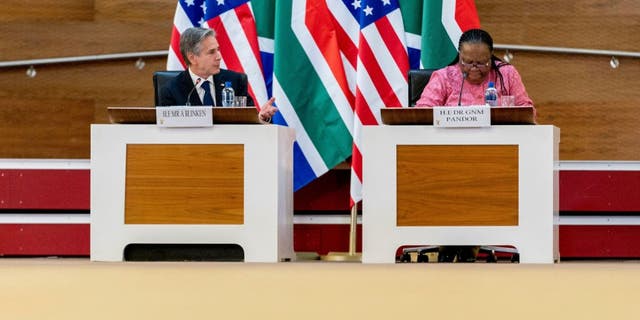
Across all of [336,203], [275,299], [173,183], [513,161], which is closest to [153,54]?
[336,203]

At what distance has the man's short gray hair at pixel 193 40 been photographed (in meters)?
5.98

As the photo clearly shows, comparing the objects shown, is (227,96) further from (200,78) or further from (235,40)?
(235,40)

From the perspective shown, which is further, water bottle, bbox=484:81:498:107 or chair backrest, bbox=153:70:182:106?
chair backrest, bbox=153:70:182:106

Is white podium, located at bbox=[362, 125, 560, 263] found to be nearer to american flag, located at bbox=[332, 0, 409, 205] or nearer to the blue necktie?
the blue necktie

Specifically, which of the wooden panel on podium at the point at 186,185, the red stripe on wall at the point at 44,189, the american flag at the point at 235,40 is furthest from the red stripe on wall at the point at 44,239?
the wooden panel on podium at the point at 186,185

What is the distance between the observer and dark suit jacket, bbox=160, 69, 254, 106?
19.4 feet

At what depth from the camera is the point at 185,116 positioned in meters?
5.45

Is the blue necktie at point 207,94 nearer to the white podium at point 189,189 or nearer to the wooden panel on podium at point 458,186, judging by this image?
the white podium at point 189,189

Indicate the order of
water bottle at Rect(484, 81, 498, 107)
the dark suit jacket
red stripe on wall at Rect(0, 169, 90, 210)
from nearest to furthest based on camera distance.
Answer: water bottle at Rect(484, 81, 498, 107) < the dark suit jacket < red stripe on wall at Rect(0, 169, 90, 210)

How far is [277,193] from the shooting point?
18.0ft

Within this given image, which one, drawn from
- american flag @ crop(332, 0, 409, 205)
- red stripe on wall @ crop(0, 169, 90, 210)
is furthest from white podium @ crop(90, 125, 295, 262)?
red stripe on wall @ crop(0, 169, 90, 210)

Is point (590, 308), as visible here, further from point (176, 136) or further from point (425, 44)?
point (425, 44)

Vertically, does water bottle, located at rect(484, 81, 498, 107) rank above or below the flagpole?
above

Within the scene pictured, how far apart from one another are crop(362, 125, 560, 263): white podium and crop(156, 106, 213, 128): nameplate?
742 mm
